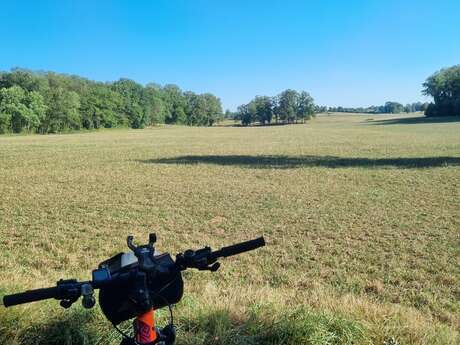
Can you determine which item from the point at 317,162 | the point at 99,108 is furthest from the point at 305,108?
the point at 317,162

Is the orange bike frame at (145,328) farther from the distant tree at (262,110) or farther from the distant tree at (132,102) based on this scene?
the distant tree at (262,110)

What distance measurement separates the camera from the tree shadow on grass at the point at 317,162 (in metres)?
16.8

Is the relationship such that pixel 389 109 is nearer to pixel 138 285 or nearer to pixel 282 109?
pixel 282 109

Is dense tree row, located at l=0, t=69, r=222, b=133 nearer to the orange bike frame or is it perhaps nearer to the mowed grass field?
the mowed grass field

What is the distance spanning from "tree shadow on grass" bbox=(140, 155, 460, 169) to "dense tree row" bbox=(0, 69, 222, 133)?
56.5m

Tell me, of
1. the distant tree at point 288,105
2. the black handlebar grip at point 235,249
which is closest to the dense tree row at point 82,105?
the distant tree at point 288,105

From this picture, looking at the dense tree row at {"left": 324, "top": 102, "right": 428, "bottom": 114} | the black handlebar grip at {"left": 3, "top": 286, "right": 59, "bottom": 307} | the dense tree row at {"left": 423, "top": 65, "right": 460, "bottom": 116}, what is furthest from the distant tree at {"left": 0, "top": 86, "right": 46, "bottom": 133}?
the dense tree row at {"left": 324, "top": 102, "right": 428, "bottom": 114}

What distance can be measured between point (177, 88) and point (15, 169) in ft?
389

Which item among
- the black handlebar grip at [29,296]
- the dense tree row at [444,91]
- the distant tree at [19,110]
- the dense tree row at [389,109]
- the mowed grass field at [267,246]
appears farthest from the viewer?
the dense tree row at [389,109]

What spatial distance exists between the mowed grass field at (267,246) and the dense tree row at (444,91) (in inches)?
3322

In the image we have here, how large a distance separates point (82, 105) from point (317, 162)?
72.4m

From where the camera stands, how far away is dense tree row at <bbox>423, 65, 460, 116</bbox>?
281 ft

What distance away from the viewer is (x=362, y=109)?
17525cm

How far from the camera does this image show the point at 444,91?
3696 inches
